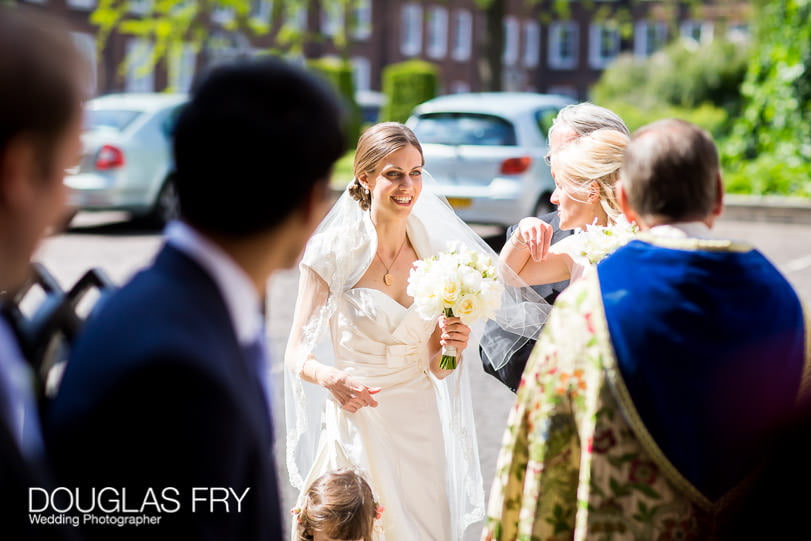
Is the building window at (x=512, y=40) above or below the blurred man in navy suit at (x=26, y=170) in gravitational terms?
below

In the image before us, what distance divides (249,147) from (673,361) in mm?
1016

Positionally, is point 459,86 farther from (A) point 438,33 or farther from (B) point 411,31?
(B) point 411,31

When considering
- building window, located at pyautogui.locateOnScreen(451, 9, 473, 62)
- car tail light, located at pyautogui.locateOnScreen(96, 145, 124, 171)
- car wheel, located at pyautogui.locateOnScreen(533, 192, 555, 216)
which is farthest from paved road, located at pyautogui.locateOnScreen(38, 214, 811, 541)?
building window, located at pyautogui.locateOnScreen(451, 9, 473, 62)

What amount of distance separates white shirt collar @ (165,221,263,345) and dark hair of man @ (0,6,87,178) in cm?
24

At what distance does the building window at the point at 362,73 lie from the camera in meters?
51.5

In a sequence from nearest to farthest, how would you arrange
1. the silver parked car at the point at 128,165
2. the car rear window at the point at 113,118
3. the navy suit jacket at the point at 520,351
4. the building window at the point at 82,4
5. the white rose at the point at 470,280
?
the white rose at the point at 470,280, the navy suit jacket at the point at 520,351, the silver parked car at the point at 128,165, the car rear window at the point at 113,118, the building window at the point at 82,4

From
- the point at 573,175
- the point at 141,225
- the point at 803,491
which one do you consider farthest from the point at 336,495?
the point at 141,225

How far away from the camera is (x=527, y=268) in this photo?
12.8 feet

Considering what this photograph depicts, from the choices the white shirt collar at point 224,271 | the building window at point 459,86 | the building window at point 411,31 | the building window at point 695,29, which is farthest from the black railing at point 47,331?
the building window at point 695,29

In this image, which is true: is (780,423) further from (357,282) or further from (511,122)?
(511,122)

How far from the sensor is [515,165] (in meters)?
12.6

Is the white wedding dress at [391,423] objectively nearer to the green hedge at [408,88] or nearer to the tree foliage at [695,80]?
the tree foliage at [695,80]

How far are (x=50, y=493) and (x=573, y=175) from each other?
8.68 ft

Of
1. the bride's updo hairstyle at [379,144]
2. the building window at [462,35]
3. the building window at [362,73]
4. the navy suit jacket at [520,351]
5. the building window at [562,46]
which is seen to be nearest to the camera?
the bride's updo hairstyle at [379,144]
